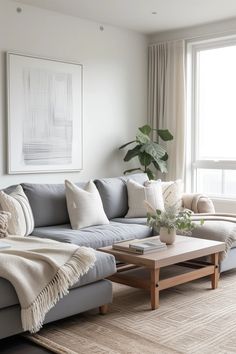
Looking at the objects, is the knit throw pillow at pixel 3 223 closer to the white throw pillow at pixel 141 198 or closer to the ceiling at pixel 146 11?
the white throw pillow at pixel 141 198

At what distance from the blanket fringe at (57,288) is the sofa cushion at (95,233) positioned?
2.79ft

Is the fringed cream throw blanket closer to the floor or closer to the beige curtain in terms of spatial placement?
the floor

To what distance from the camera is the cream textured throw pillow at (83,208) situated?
4711mm

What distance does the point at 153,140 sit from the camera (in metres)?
6.81

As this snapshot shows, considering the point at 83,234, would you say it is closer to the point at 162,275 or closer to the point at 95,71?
the point at 162,275

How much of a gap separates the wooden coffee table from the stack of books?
40 millimetres

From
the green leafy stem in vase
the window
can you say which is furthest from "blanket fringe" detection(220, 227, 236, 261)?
the window

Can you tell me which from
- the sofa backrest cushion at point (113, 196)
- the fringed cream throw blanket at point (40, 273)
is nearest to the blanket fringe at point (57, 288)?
the fringed cream throw blanket at point (40, 273)

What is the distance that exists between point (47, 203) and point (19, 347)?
1.87 metres

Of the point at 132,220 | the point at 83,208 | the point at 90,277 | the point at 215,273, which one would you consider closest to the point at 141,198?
the point at 132,220

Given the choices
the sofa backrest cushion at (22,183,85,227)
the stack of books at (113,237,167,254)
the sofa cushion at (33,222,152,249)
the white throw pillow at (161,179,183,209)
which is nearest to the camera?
the stack of books at (113,237,167,254)

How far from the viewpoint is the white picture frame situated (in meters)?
5.26

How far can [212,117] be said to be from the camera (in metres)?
6.41

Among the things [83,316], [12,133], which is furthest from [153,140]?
[83,316]
